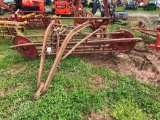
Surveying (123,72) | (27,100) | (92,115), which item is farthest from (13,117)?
(123,72)

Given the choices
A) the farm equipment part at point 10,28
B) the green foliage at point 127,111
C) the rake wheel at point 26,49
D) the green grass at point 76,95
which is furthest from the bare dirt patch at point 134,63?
the farm equipment part at point 10,28

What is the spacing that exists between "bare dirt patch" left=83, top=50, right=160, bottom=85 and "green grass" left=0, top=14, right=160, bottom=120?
12.4 inches

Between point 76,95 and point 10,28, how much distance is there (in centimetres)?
477

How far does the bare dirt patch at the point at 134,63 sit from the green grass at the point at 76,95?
12.4 inches

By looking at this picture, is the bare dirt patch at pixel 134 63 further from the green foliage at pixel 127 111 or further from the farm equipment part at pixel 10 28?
the farm equipment part at pixel 10 28

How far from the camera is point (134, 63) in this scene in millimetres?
5742

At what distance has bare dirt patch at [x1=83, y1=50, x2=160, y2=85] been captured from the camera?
16.9 ft

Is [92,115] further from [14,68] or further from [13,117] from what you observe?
[14,68]

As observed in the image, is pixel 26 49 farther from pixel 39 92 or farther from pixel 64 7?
pixel 64 7

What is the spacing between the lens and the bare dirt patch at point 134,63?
5.15m

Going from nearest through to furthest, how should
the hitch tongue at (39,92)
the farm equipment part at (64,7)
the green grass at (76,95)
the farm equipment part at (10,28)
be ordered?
1. the green grass at (76,95)
2. the hitch tongue at (39,92)
3. the farm equipment part at (10,28)
4. the farm equipment part at (64,7)

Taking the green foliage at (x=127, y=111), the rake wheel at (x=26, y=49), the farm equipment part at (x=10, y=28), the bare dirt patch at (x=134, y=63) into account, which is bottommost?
the green foliage at (x=127, y=111)

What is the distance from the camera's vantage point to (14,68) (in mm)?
5422

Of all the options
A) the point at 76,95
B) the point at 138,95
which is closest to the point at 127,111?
the point at 138,95
